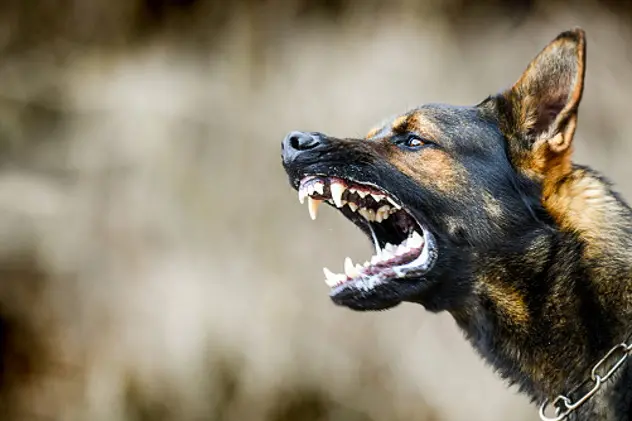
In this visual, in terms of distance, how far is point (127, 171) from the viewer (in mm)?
5309

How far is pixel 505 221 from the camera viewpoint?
2.53 metres

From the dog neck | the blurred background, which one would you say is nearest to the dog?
the dog neck

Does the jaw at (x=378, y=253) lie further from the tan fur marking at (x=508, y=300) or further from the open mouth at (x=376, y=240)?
the tan fur marking at (x=508, y=300)

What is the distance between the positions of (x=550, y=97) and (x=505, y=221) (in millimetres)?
428

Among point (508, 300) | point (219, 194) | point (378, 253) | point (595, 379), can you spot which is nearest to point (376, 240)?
point (378, 253)

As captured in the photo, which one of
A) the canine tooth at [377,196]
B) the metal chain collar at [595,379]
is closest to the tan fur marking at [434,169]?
the canine tooth at [377,196]

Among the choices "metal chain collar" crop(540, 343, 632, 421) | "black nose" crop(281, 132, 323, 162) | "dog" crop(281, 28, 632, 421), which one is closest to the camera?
"metal chain collar" crop(540, 343, 632, 421)

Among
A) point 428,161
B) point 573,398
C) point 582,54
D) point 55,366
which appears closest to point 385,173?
point 428,161

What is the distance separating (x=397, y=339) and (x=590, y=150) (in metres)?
1.65

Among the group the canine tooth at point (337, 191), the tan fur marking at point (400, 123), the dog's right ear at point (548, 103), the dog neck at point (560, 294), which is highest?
the tan fur marking at point (400, 123)

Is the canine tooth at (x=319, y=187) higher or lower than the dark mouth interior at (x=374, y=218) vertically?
higher

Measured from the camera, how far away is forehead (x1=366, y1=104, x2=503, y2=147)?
104 inches

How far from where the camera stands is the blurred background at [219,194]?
493 centimetres

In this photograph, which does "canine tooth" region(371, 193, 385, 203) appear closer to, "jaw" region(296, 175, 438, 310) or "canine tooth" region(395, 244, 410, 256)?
"jaw" region(296, 175, 438, 310)
